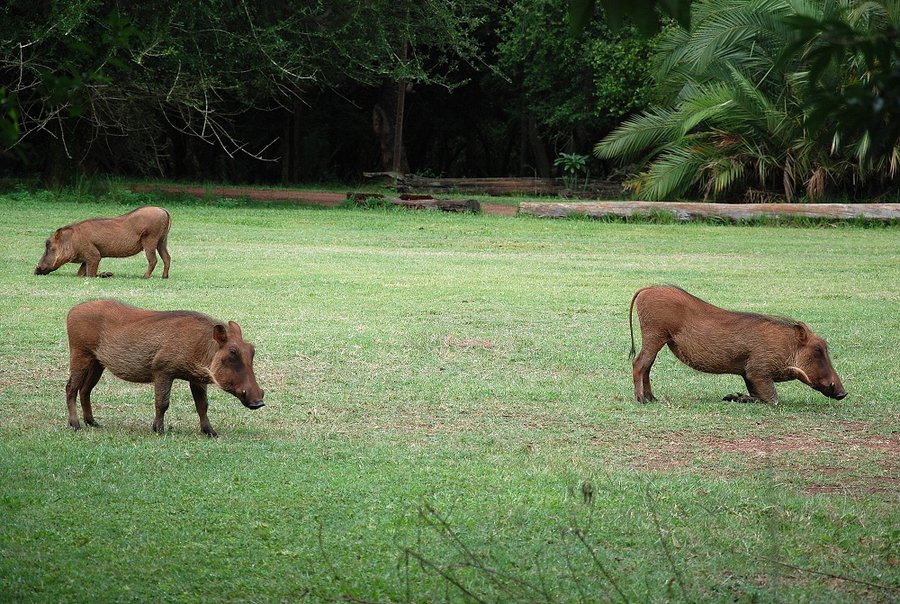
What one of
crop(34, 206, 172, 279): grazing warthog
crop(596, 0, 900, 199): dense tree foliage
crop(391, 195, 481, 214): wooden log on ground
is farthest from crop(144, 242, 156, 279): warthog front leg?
crop(596, 0, 900, 199): dense tree foliage

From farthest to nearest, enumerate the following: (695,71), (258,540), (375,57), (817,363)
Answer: (695,71) → (375,57) → (817,363) → (258,540)

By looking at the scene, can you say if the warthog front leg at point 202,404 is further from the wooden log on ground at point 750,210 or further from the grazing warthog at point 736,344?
the wooden log on ground at point 750,210

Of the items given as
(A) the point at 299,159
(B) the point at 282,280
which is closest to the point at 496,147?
(A) the point at 299,159

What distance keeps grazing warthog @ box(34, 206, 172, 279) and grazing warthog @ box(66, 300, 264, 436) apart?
7412 mm

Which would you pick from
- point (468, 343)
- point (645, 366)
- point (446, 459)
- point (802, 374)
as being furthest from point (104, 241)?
point (802, 374)

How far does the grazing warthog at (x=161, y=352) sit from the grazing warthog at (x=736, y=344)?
3056mm

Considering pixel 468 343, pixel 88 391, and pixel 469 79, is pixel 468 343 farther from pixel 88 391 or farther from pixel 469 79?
pixel 469 79

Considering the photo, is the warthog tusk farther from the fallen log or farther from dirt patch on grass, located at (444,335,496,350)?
the fallen log

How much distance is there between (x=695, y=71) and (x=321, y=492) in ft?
73.8

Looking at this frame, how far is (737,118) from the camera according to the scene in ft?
82.7

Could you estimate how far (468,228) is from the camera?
21672 mm

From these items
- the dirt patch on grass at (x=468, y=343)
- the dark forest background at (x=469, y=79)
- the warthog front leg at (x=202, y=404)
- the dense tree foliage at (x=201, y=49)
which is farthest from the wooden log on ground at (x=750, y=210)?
the warthog front leg at (x=202, y=404)

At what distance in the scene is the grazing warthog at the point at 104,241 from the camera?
46.0 feet

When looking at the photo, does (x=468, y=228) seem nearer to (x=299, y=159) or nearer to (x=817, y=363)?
(x=817, y=363)
